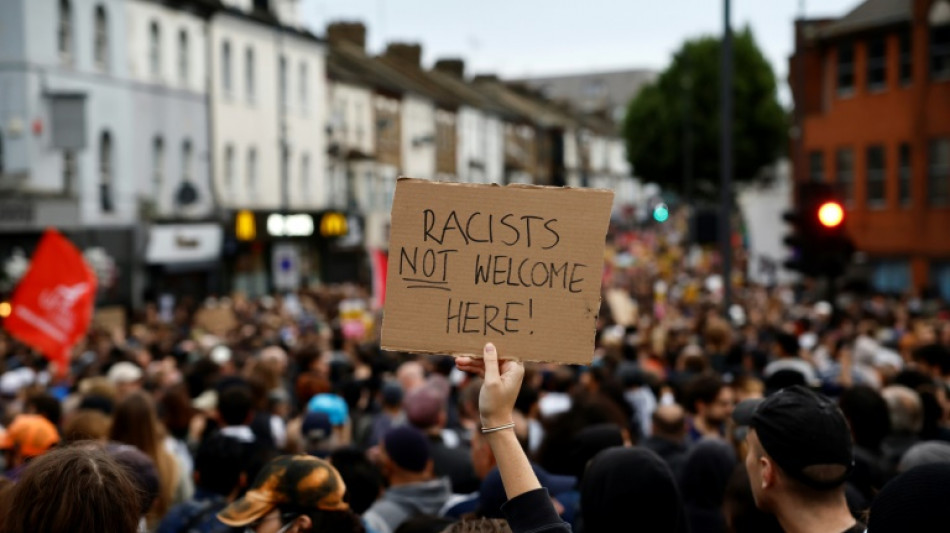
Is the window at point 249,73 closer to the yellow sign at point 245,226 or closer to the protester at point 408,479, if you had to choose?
the yellow sign at point 245,226

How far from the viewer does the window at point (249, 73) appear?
4453 cm

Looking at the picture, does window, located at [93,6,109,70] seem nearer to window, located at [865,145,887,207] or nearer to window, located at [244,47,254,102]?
window, located at [244,47,254,102]

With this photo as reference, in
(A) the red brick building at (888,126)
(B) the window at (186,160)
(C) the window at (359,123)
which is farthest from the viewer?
(C) the window at (359,123)

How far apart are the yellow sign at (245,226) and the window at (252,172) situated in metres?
2.17

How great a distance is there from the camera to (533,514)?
11.1 feet

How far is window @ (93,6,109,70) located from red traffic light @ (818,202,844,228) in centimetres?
2566

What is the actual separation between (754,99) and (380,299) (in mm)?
55075

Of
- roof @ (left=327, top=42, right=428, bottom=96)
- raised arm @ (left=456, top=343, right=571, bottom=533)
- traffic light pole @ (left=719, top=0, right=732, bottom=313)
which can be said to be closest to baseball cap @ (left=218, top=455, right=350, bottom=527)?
raised arm @ (left=456, top=343, right=571, bottom=533)

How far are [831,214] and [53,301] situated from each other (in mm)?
8213

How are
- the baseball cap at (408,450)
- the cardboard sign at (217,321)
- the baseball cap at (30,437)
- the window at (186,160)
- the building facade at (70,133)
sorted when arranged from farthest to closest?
the window at (186,160)
the building facade at (70,133)
the cardboard sign at (217,321)
the baseball cap at (30,437)
the baseball cap at (408,450)

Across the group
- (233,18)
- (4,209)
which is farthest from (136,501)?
(233,18)

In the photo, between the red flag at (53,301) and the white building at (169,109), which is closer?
the red flag at (53,301)

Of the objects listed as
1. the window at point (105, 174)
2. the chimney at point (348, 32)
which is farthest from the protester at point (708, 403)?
the chimney at point (348, 32)

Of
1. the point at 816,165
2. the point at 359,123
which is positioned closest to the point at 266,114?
the point at 359,123
